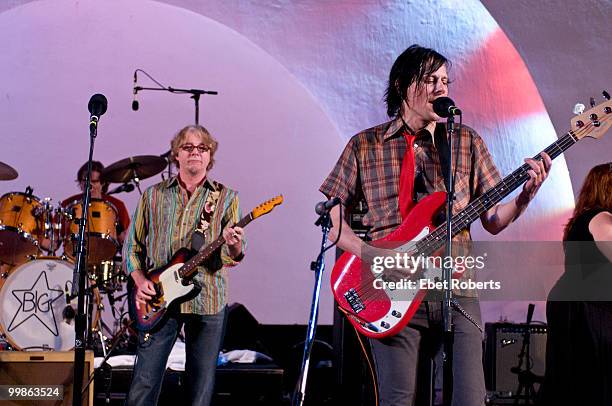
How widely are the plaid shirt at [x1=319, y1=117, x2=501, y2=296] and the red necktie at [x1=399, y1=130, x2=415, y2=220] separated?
0.07 ft

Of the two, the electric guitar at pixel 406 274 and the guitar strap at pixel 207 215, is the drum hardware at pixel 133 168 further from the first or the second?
the electric guitar at pixel 406 274

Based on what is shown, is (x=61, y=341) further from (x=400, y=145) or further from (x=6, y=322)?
(x=400, y=145)

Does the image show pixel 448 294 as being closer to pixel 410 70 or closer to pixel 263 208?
pixel 410 70

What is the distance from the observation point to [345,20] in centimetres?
720

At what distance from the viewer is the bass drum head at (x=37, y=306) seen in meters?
6.19

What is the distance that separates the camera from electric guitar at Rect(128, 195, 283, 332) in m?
4.46

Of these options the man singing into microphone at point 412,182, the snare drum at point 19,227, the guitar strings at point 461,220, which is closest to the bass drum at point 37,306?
the snare drum at point 19,227

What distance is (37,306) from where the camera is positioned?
20.7ft

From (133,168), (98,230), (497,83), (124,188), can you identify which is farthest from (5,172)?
(497,83)

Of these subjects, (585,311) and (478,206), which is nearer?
(478,206)

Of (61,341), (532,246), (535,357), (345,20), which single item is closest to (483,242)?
(532,246)

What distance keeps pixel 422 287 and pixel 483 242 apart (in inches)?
152

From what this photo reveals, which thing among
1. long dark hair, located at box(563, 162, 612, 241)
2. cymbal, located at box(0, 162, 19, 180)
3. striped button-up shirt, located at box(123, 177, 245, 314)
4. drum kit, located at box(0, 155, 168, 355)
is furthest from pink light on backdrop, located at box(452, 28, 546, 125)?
cymbal, located at box(0, 162, 19, 180)

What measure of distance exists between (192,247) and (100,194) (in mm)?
3987
